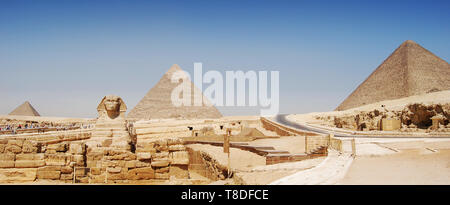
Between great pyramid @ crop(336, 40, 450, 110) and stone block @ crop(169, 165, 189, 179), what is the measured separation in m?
53.6

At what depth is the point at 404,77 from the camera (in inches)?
2247

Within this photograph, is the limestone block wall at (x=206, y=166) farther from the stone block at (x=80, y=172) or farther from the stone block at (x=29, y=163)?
the stone block at (x=29, y=163)

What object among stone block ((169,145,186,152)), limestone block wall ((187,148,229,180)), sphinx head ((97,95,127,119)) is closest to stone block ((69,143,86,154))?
stone block ((169,145,186,152))

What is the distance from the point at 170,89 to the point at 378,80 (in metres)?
40.2

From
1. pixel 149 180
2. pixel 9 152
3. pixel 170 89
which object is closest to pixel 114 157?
pixel 149 180

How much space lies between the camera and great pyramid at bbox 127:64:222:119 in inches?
2181

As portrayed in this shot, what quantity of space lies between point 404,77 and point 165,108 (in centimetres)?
4073

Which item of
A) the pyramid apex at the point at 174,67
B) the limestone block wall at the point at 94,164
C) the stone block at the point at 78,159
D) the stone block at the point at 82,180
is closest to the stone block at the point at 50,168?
the limestone block wall at the point at 94,164

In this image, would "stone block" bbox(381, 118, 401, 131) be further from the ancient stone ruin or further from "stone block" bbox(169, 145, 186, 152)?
"stone block" bbox(169, 145, 186, 152)

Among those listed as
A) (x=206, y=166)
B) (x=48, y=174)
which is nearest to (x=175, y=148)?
(x=48, y=174)

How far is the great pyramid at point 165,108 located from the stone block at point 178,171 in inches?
1908

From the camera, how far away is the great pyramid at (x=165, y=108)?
55403 mm
